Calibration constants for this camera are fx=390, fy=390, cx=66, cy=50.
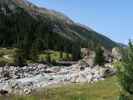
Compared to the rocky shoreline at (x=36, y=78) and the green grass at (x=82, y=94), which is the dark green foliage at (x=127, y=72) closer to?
the green grass at (x=82, y=94)

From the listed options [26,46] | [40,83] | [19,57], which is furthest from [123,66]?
[26,46]

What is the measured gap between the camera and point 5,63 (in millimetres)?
160875

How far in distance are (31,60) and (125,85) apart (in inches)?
5191

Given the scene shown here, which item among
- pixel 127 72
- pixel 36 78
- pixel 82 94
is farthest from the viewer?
pixel 36 78

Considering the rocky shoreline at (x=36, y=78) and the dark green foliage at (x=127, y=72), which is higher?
the dark green foliage at (x=127, y=72)

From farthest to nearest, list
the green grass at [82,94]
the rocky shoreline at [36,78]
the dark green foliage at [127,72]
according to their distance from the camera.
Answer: the rocky shoreline at [36,78] < the green grass at [82,94] < the dark green foliage at [127,72]

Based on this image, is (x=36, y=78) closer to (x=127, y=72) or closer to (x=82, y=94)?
(x=82, y=94)

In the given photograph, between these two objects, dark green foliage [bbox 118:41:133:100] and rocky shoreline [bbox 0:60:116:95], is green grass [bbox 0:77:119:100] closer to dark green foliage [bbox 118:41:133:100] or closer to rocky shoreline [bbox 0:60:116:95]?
dark green foliage [bbox 118:41:133:100]

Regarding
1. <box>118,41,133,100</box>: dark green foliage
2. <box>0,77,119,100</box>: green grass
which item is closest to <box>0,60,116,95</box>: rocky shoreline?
<box>0,77,119,100</box>: green grass

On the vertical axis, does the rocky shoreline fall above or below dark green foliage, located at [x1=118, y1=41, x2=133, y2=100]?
below

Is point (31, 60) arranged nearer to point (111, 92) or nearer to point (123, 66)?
point (111, 92)

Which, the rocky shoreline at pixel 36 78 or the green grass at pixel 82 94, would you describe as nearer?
→ the green grass at pixel 82 94

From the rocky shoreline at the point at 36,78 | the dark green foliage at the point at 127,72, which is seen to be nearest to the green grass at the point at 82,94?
the dark green foliage at the point at 127,72

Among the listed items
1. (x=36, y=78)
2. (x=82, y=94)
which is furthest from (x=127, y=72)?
(x=36, y=78)
